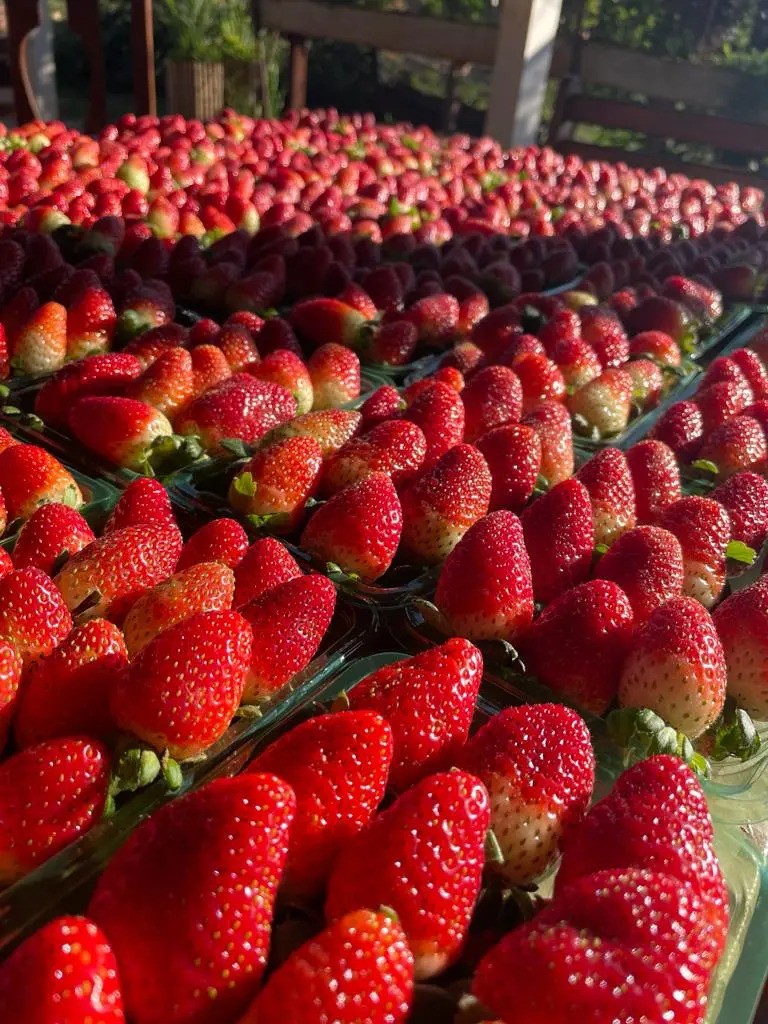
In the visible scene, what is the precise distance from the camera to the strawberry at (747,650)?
1.07 metres

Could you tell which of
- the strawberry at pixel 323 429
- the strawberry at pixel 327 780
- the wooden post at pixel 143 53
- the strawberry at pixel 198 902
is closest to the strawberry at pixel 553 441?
the strawberry at pixel 323 429

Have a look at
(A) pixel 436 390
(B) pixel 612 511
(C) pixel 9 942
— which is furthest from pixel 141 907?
(A) pixel 436 390

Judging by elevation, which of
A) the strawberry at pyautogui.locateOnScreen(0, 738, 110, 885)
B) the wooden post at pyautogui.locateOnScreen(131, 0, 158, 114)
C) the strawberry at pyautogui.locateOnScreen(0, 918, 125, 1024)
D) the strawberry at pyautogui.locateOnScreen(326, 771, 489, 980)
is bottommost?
the wooden post at pyautogui.locateOnScreen(131, 0, 158, 114)

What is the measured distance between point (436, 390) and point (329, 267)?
39.0 inches

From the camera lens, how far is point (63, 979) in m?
0.55

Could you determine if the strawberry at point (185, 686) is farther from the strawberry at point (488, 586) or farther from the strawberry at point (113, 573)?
the strawberry at point (488, 586)

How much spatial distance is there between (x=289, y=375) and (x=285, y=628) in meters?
0.85

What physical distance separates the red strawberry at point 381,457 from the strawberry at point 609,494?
29 centimetres

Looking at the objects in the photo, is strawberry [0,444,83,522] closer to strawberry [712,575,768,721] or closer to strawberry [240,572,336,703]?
strawberry [240,572,336,703]

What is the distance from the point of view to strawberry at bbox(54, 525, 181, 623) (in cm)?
100

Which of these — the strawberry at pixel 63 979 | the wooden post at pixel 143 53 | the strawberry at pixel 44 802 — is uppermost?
the strawberry at pixel 63 979

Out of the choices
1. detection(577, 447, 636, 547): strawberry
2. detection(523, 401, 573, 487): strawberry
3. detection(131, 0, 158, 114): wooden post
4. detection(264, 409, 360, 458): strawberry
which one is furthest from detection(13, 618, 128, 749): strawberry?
detection(131, 0, 158, 114): wooden post

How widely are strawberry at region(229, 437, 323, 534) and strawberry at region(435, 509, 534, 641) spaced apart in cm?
30

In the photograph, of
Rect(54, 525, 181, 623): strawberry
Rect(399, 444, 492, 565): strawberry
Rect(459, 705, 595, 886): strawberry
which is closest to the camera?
Rect(459, 705, 595, 886): strawberry
